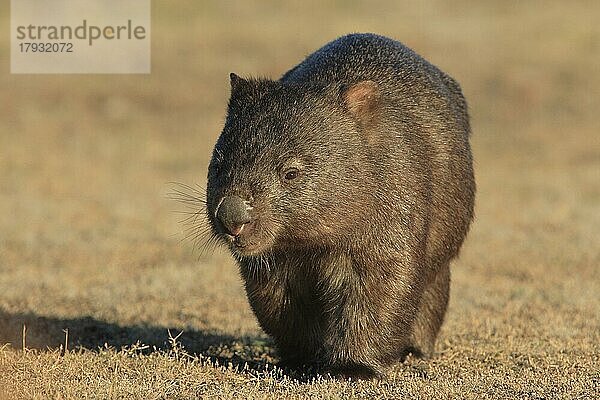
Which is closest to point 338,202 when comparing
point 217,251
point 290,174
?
point 290,174

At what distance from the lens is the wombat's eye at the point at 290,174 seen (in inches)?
243

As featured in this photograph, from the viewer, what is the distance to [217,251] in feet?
46.9

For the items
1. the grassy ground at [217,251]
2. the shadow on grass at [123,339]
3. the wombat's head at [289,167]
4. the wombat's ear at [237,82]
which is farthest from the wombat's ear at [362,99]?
the shadow on grass at [123,339]

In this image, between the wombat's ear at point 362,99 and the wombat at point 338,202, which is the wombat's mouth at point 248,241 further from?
the wombat's ear at point 362,99

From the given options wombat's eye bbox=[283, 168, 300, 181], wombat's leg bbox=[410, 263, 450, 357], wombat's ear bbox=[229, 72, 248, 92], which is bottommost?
wombat's leg bbox=[410, 263, 450, 357]

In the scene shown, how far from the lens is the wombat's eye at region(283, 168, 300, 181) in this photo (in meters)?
6.18

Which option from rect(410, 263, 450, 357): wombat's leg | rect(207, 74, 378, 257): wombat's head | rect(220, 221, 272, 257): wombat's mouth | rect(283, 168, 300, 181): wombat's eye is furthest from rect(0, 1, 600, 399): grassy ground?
rect(283, 168, 300, 181): wombat's eye

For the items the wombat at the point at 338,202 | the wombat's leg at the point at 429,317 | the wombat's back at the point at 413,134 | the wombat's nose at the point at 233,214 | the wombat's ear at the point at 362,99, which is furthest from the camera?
the wombat's leg at the point at 429,317

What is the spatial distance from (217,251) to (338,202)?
26.6 feet

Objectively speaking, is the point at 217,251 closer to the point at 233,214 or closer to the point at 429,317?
the point at 429,317

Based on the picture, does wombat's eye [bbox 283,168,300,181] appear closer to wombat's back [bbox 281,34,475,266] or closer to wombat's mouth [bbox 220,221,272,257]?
wombat's mouth [bbox 220,221,272,257]

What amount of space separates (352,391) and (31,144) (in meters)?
16.2

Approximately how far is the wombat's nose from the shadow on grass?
6.14 ft

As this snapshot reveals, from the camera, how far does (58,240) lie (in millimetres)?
14148
